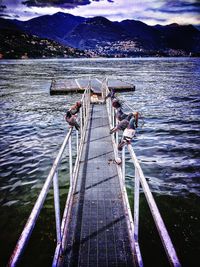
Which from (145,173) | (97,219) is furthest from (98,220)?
(145,173)

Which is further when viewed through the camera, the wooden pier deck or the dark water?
the dark water

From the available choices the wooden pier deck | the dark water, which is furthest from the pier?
the dark water

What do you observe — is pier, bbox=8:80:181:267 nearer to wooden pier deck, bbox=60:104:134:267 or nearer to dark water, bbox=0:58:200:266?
wooden pier deck, bbox=60:104:134:267

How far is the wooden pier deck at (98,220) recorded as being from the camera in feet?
15.0

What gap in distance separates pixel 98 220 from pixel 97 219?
0.05 metres

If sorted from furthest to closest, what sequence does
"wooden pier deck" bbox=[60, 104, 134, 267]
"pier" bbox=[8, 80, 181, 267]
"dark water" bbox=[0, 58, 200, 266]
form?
"dark water" bbox=[0, 58, 200, 266]
"wooden pier deck" bbox=[60, 104, 134, 267]
"pier" bbox=[8, 80, 181, 267]

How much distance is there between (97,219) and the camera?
18.6 feet

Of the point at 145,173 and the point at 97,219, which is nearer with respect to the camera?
the point at 97,219

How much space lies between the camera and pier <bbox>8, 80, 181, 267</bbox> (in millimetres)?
3342

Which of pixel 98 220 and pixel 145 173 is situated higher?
pixel 98 220

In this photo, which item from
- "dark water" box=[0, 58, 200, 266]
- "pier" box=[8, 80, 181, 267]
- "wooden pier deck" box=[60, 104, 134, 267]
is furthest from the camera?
"dark water" box=[0, 58, 200, 266]

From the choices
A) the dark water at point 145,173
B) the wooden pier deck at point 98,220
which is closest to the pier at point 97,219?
the wooden pier deck at point 98,220

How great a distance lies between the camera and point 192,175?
10.6 metres

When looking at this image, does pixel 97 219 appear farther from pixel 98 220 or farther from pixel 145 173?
pixel 145 173
